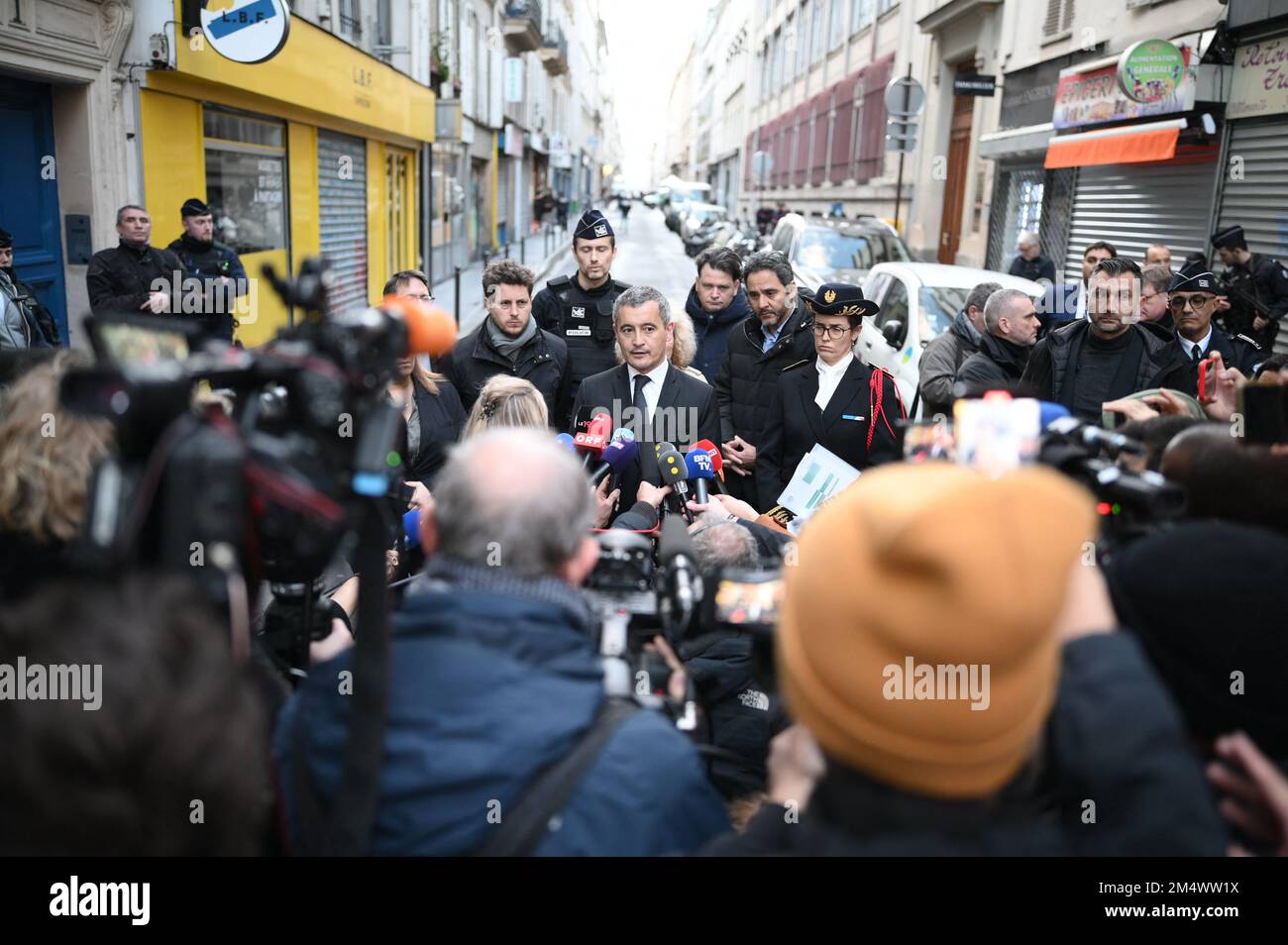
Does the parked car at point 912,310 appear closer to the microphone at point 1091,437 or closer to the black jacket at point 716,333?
the black jacket at point 716,333

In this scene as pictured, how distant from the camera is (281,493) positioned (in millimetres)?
1271

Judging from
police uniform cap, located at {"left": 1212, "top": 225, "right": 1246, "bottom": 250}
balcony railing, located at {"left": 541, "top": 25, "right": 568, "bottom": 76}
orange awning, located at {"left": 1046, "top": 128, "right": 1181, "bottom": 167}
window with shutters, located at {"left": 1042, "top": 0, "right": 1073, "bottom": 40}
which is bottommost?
police uniform cap, located at {"left": 1212, "top": 225, "right": 1246, "bottom": 250}

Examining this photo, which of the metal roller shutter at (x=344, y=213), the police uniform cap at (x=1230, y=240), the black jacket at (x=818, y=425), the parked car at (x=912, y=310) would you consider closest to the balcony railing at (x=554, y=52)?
the metal roller shutter at (x=344, y=213)

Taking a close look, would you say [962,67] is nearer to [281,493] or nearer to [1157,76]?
[1157,76]

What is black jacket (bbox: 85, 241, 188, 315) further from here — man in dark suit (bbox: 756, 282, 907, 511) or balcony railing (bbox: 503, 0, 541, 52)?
balcony railing (bbox: 503, 0, 541, 52)

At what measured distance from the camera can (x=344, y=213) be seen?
52.0 feet

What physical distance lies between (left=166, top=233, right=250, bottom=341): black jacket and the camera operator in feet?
23.1

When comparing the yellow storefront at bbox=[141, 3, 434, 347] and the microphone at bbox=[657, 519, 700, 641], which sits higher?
the yellow storefront at bbox=[141, 3, 434, 347]

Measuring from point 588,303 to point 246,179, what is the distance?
26.0ft

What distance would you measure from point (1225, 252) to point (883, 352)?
9.33 feet

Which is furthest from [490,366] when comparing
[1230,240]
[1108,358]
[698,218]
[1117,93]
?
[698,218]

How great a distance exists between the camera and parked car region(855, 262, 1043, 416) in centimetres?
843
